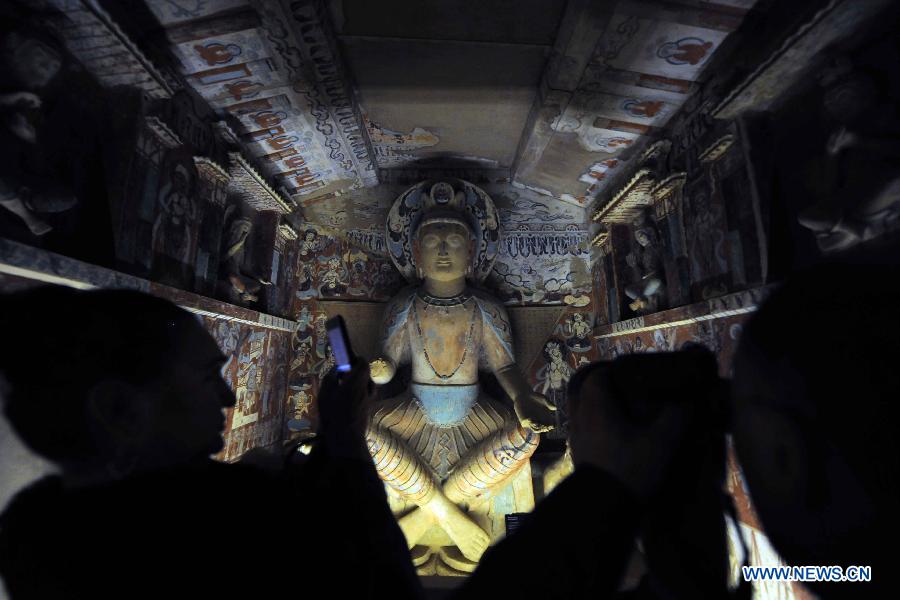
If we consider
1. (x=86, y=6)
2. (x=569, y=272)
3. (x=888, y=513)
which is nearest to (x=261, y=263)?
(x=86, y=6)

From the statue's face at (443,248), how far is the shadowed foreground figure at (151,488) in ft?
7.02

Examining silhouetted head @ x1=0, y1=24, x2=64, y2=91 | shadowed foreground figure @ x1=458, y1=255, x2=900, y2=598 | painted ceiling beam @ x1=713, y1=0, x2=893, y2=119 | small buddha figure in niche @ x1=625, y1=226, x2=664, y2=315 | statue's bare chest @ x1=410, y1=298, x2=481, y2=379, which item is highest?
painted ceiling beam @ x1=713, y1=0, x2=893, y2=119

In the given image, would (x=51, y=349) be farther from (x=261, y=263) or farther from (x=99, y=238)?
(x=261, y=263)

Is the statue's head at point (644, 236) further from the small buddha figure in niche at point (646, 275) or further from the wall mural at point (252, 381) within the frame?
the wall mural at point (252, 381)

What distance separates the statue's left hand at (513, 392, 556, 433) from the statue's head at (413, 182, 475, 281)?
40.7 inches

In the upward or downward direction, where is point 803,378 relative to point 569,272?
downward

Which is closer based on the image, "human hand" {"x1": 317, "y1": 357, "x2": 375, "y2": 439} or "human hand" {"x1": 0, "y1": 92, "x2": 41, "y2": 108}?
"human hand" {"x1": 317, "y1": 357, "x2": 375, "y2": 439}

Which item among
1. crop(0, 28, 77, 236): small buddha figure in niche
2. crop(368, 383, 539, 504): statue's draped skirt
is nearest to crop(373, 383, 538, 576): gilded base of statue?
crop(368, 383, 539, 504): statue's draped skirt

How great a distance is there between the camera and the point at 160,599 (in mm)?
587

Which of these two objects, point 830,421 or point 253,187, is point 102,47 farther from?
point 830,421

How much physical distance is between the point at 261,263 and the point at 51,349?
2416mm

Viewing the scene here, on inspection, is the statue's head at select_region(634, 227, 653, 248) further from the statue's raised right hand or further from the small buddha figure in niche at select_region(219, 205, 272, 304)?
the small buddha figure in niche at select_region(219, 205, 272, 304)

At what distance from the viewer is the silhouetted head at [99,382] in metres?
0.72

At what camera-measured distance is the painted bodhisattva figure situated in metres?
2.54
